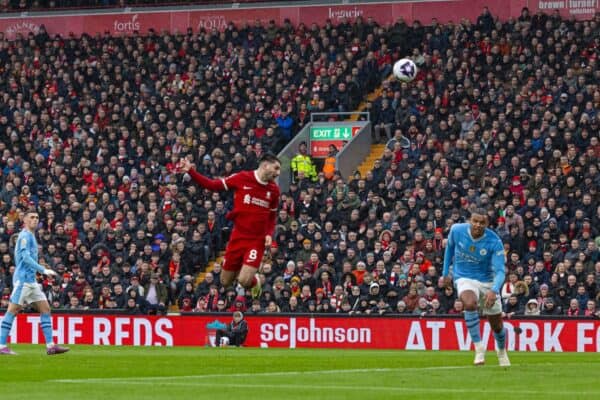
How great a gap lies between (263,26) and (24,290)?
23586 mm

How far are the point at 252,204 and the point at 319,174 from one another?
16.8 metres

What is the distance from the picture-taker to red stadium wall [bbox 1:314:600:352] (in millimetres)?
28578

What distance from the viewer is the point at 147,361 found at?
2111cm

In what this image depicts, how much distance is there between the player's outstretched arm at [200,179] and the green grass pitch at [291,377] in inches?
95.0

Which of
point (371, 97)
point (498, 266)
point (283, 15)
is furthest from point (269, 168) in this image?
point (283, 15)

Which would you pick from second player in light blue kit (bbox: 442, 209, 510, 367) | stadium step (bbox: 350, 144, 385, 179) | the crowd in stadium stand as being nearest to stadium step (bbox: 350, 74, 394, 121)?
the crowd in stadium stand

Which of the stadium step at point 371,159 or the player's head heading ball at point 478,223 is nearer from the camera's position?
the player's head heading ball at point 478,223

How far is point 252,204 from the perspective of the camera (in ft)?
65.6

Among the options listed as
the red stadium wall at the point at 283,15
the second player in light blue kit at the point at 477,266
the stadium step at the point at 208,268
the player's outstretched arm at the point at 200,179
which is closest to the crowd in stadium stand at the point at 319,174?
the stadium step at the point at 208,268

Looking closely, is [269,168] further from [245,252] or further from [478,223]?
[478,223]

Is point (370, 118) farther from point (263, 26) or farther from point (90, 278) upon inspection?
point (90, 278)

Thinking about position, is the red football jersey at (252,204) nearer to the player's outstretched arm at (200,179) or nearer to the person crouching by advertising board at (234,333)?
the player's outstretched arm at (200,179)

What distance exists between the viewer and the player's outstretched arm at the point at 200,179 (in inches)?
697

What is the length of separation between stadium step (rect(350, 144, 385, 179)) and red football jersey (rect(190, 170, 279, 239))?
62.5 feet
